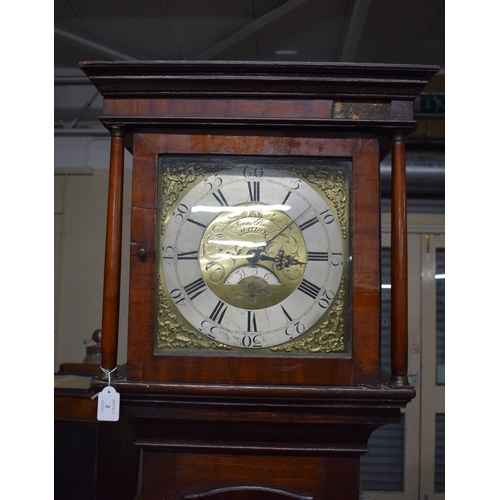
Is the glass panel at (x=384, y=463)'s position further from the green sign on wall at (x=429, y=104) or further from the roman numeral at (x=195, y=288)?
the roman numeral at (x=195, y=288)

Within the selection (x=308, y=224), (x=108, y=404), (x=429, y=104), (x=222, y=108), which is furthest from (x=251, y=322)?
(x=429, y=104)

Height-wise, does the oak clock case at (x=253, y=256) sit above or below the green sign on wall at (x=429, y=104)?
below

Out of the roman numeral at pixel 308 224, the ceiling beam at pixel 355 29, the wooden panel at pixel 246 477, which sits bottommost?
the wooden panel at pixel 246 477

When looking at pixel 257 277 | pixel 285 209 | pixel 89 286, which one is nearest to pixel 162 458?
pixel 257 277

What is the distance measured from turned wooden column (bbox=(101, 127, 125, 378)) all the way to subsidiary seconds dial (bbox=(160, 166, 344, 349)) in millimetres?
116

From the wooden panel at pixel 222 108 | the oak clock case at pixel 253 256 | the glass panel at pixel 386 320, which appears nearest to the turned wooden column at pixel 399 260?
the oak clock case at pixel 253 256

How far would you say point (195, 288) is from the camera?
1.14 meters

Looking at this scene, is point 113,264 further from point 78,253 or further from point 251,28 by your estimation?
point 78,253

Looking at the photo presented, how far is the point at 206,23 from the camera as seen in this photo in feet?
7.82

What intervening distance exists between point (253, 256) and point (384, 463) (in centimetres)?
236

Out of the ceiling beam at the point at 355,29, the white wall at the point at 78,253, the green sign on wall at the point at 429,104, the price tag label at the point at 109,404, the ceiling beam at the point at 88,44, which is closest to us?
the price tag label at the point at 109,404

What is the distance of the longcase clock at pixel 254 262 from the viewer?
111cm

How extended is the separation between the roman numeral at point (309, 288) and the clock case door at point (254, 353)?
87 mm

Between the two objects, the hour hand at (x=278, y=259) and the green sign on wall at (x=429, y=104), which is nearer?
the hour hand at (x=278, y=259)
